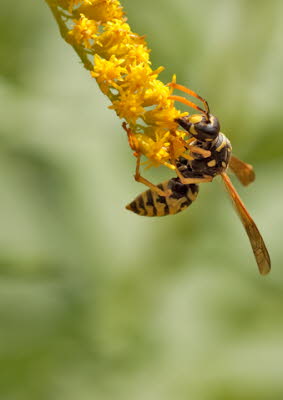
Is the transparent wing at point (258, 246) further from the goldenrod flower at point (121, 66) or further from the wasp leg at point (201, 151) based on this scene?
the goldenrod flower at point (121, 66)

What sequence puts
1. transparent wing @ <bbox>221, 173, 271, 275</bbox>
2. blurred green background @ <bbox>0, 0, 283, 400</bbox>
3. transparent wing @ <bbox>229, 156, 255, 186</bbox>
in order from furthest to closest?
blurred green background @ <bbox>0, 0, 283, 400</bbox>, transparent wing @ <bbox>229, 156, 255, 186</bbox>, transparent wing @ <bbox>221, 173, 271, 275</bbox>

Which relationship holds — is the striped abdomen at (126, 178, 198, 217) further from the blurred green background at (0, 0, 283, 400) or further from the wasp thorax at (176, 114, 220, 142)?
the blurred green background at (0, 0, 283, 400)

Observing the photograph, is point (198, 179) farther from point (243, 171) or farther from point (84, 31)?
point (84, 31)

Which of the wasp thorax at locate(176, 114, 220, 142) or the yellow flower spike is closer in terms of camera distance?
the yellow flower spike

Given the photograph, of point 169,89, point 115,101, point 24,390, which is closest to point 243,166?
point 169,89

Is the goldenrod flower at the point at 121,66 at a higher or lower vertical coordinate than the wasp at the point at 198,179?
higher

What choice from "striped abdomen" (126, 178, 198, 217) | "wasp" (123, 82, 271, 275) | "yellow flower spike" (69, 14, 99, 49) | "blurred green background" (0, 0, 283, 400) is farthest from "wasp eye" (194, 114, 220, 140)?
"blurred green background" (0, 0, 283, 400)

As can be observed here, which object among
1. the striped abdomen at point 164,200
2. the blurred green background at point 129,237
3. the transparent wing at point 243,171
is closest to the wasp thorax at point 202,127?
the striped abdomen at point 164,200
